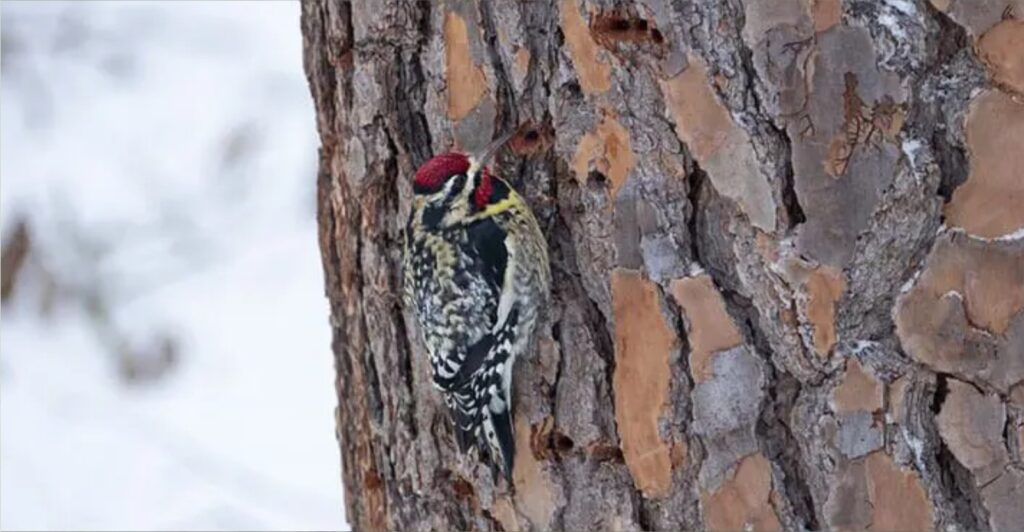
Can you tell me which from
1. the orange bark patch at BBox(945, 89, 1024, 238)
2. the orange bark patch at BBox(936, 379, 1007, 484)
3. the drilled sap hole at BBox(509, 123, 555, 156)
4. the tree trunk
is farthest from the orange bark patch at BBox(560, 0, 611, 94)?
the orange bark patch at BBox(936, 379, 1007, 484)

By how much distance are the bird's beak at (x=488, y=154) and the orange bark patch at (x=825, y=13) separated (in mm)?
573

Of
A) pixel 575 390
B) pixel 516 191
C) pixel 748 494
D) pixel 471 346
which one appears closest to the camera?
pixel 748 494

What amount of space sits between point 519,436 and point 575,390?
15cm

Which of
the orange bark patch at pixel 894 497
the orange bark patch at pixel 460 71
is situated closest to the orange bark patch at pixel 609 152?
the orange bark patch at pixel 460 71

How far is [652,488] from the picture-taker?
7.67 feet

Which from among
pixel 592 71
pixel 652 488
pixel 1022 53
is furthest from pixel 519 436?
pixel 1022 53

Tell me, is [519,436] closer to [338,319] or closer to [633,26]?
[338,319]

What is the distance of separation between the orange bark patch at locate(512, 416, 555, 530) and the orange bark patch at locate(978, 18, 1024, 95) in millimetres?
951

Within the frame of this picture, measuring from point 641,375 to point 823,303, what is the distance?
0.31 m

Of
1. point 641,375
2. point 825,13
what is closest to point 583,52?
point 825,13

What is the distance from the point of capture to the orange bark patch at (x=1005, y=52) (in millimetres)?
2090

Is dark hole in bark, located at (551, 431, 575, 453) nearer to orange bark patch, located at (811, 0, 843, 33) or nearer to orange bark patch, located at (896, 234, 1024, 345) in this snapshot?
orange bark patch, located at (896, 234, 1024, 345)

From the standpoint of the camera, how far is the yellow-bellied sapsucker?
256 cm

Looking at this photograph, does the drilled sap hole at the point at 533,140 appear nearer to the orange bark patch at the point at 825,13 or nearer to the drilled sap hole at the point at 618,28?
Result: the drilled sap hole at the point at 618,28
